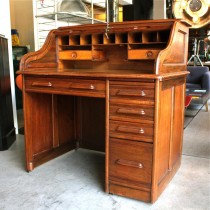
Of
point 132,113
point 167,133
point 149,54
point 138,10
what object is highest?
point 138,10

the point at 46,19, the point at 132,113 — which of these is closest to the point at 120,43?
the point at 132,113

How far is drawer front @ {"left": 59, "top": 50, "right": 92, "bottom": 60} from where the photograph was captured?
234 cm

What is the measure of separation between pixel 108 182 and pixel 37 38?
2.59 meters

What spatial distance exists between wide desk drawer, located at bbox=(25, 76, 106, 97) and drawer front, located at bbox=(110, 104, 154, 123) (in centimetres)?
14

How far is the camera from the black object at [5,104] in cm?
295

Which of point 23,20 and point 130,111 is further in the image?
point 23,20

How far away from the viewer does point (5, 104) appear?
302cm

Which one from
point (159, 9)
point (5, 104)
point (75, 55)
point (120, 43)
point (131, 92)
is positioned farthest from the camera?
point (159, 9)

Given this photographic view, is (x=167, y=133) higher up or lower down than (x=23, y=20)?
lower down

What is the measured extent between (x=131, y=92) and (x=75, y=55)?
81cm

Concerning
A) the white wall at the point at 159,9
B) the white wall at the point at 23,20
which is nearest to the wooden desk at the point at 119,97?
the white wall at the point at 23,20

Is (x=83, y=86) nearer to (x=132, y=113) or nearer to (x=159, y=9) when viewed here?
(x=132, y=113)

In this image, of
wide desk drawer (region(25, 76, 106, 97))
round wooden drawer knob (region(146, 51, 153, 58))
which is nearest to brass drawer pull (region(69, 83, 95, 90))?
wide desk drawer (region(25, 76, 106, 97))

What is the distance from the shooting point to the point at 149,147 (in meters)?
1.82
